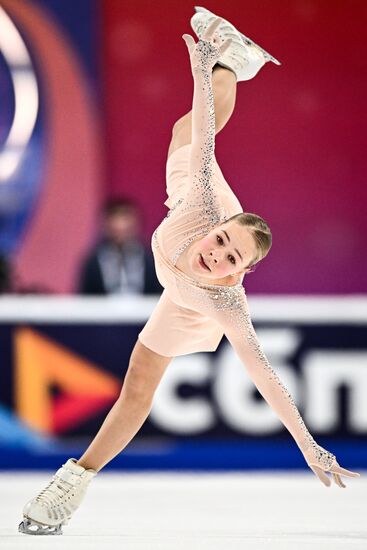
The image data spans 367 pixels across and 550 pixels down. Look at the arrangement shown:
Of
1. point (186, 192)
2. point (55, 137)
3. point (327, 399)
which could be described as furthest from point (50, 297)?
point (55, 137)

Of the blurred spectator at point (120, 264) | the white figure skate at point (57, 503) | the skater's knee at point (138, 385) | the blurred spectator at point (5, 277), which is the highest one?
the blurred spectator at point (120, 264)

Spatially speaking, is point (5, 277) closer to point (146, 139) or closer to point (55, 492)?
point (146, 139)

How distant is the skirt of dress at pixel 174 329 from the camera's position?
10.7 ft

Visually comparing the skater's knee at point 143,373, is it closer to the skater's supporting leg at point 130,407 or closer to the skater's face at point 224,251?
the skater's supporting leg at point 130,407

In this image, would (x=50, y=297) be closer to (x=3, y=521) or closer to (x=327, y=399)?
(x=327, y=399)

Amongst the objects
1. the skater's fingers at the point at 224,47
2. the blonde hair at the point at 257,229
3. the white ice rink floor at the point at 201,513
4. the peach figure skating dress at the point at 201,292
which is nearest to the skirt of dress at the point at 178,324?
the peach figure skating dress at the point at 201,292

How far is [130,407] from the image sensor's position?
3320 mm

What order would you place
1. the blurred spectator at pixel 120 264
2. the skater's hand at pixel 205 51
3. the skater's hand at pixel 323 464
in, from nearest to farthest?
1. the skater's hand at pixel 323 464
2. the skater's hand at pixel 205 51
3. the blurred spectator at pixel 120 264

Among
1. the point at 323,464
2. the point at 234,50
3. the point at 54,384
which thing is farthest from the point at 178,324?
the point at 54,384

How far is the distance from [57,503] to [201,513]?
2.44ft

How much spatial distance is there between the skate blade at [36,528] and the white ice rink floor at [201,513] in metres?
0.03

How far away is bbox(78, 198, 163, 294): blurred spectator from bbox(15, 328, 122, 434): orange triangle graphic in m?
0.72

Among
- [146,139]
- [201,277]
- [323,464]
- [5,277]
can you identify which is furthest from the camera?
[146,139]

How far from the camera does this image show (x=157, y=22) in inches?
298
